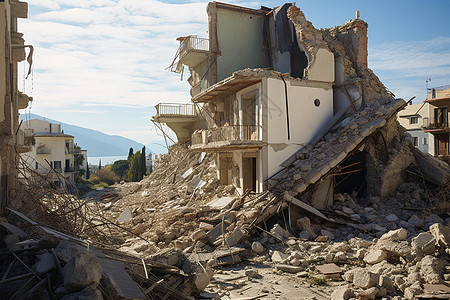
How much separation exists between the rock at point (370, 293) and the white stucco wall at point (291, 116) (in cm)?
791

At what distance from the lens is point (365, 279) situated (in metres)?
8.57

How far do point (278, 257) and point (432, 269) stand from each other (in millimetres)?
4144

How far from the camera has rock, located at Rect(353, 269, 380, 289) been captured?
8461 millimetres

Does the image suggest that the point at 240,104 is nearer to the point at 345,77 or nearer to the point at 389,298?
the point at 345,77

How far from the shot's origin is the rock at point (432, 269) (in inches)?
336

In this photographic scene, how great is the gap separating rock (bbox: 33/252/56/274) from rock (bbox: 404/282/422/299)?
7275 mm

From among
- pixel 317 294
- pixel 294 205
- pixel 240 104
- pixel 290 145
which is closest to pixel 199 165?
pixel 240 104

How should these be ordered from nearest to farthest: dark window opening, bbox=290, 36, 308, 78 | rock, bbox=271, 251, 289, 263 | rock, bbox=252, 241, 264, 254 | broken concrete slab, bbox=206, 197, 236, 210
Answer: rock, bbox=271, 251, 289, 263
rock, bbox=252, 241, 264, 254
broken concrete slab, bbox=206, 197, 236, 210
dark window opening, bbox=290, 36, 308, 78

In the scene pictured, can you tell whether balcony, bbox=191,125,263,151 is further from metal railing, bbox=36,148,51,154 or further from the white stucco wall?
metal railing, bbox=36,148,51,154

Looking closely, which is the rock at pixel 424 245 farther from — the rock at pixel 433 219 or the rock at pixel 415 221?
the rock at pixel 433 219

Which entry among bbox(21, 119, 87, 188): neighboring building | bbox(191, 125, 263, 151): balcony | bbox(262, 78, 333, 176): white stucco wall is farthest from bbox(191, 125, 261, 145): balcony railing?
bbox(21, 119, 87, 188): neighboring building

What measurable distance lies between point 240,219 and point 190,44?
12521 mm

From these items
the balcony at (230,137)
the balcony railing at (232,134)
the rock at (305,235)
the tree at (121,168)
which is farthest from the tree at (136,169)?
the rock at (305,235)

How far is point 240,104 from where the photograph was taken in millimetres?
17797
